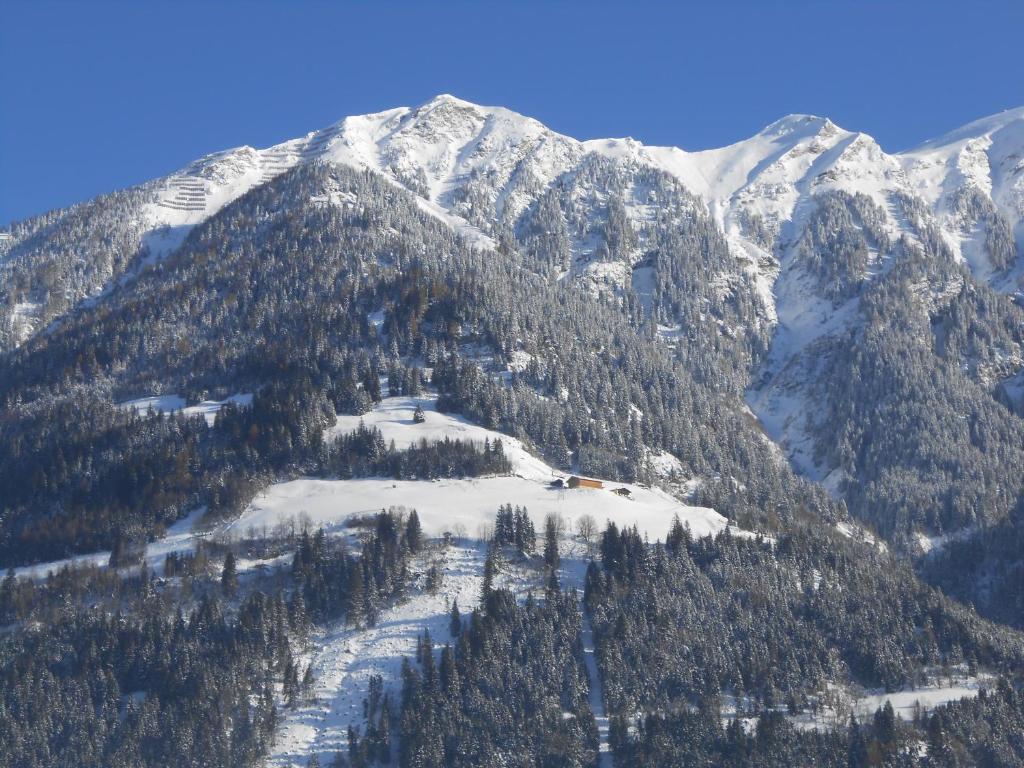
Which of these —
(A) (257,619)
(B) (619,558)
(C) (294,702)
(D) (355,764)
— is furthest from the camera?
(B) (619,558)

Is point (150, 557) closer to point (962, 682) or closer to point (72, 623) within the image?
point (72, 623)

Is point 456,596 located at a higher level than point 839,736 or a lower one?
higher

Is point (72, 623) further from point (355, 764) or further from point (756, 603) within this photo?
point (756, 603)

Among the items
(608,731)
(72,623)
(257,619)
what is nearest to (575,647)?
(608,731)

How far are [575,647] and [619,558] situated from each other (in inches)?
883

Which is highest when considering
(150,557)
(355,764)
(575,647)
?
(150,557)

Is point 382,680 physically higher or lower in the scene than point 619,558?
lower

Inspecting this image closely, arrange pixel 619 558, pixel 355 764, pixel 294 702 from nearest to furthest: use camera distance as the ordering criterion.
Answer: pixel 355 764 → pixel 294 702 → pixel 619 558

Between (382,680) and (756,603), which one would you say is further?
(756,603)

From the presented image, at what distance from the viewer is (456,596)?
18162 cm

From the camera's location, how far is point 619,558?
188750 millimetres

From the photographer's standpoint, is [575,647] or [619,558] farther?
[619,558]

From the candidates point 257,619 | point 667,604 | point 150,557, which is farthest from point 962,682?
point 150,557

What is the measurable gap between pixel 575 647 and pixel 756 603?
28.3 m
